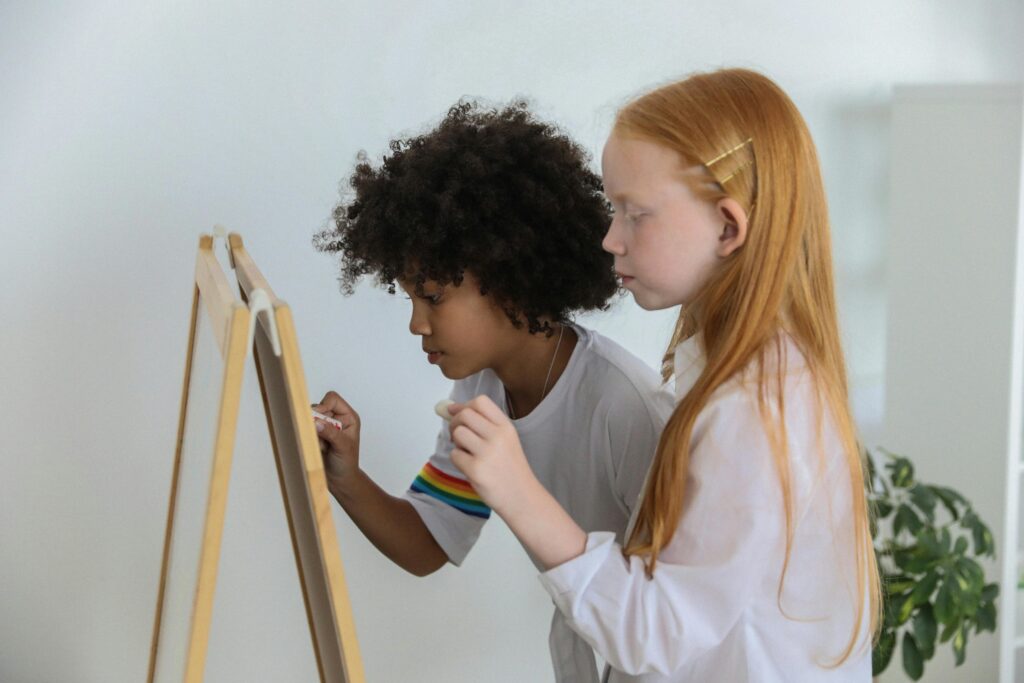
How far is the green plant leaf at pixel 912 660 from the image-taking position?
2.03m

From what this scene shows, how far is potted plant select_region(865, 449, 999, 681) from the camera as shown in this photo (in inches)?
79.9

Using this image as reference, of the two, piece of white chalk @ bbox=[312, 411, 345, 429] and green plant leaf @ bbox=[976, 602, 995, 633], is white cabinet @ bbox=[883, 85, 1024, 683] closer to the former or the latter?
green plant leaf @ bbox=[976, 602, 995, 633]

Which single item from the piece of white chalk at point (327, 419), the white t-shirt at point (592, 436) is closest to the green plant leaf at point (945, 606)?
the white t-shirt at point (592, 436)

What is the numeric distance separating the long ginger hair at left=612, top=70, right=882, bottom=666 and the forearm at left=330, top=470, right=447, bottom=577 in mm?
446

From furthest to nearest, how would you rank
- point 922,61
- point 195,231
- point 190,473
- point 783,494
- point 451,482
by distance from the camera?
point 922,61, point 195,231, point 451,482, point 190,473, point 783,494

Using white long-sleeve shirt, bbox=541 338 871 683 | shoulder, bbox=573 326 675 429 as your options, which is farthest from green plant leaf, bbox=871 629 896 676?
white long-sleeve shirt, bbox=541 338 871 683

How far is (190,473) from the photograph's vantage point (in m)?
1.10

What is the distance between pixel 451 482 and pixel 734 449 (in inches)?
23.9

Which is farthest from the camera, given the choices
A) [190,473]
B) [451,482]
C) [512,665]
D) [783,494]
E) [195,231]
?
[512,665]

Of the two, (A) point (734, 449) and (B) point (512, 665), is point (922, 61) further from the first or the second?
(A) point (734, 449)

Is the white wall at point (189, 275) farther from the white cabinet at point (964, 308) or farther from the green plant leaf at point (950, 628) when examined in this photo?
the white cabinet at point (964, 308)

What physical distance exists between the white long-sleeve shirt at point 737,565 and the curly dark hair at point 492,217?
0.38 metres

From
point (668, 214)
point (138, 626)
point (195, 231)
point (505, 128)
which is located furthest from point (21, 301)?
point (668, 214)

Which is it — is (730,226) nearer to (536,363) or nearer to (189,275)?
(536,363)
